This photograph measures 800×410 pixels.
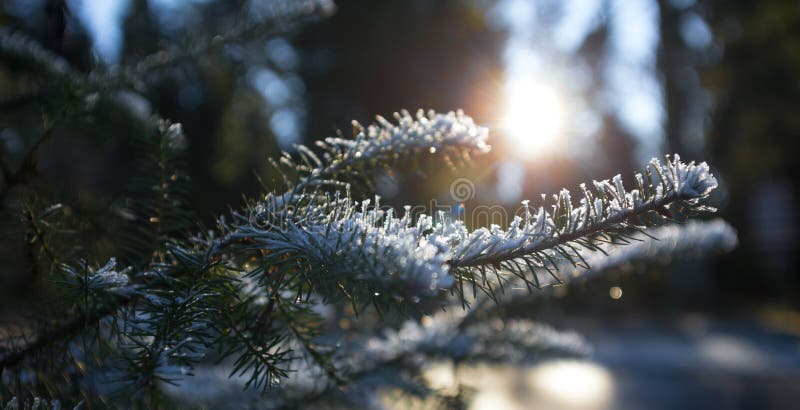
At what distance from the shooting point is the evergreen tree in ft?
1.17

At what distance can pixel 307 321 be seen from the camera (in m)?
0.52

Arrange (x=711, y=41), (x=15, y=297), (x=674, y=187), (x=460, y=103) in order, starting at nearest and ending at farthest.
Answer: (x=674, y=187) → (x=15, y=297) → (x=460, y=103) → (x=711, y=41)

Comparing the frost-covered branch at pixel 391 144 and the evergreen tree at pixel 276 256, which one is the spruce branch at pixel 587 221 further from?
the frost-covered branch at pixel 391 144

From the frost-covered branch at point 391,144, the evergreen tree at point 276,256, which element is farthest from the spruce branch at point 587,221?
the frost-covered branch at point 391,144

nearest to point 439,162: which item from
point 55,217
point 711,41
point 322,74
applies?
point 55,217

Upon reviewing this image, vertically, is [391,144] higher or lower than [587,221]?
higher

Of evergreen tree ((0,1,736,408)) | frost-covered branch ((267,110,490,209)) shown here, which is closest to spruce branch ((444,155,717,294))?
evergreen tree ((0,1,736,408))

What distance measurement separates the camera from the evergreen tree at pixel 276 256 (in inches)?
14.0

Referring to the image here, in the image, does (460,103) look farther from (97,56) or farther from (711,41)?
(711,41)

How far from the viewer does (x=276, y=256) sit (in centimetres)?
37

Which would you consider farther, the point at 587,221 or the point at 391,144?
the point at 391,144

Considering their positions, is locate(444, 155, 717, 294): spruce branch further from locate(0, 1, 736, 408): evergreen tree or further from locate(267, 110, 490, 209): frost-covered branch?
locate(267, 110, 490, 209): frost-covered branch

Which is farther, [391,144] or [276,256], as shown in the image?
[391,144]

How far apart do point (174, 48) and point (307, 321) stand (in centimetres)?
56
